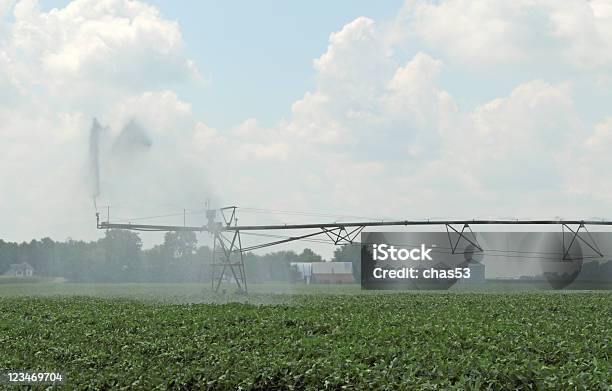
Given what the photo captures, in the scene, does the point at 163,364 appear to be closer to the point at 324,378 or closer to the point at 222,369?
the point at 222,369

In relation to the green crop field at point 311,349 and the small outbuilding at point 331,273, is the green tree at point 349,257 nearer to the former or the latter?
the small outbuilding at point 331,273

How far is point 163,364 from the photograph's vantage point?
16453 mm

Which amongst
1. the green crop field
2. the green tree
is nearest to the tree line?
the green tree

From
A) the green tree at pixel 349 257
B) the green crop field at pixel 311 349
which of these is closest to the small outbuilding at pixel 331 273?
the green tree at pixel 349 257

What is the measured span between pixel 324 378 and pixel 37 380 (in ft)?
20.1

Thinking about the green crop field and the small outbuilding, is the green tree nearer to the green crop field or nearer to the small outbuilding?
the small outbuilding

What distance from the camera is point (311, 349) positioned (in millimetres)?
16500

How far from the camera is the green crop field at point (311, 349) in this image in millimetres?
14047

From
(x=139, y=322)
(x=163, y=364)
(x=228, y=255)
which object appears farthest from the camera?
(x=228, y=255)

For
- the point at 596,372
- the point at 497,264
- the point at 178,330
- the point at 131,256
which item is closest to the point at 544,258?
the point at 497,264

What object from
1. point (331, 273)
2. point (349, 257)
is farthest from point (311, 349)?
point (349, 257)

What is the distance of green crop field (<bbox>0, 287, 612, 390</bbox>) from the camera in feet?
46.1

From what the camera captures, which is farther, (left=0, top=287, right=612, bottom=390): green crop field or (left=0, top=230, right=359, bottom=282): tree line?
(left=0, top=230, right=359, bottom=282): tree line

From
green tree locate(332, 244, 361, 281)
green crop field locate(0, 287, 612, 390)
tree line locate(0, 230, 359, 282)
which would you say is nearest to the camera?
green crop field locate(0, 287, 612, 390)
